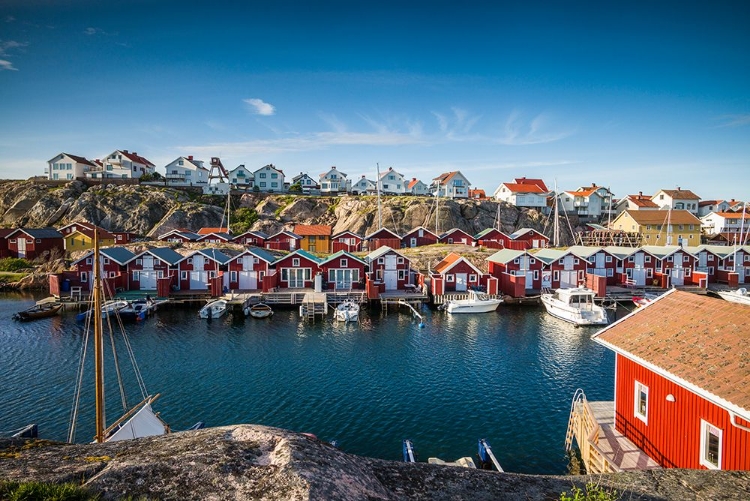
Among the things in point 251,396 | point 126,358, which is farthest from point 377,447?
point 126,358

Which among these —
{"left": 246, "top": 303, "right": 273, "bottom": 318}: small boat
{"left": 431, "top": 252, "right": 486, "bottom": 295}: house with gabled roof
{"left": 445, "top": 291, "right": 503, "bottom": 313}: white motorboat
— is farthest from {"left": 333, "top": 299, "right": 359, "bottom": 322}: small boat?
{"left": 431, "top": 252, "right": 486, "bottom": 295}: house with gabled roof

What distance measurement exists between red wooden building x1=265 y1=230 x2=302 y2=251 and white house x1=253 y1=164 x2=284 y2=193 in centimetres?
4321

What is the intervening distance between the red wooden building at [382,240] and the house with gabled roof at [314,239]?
24.7ft

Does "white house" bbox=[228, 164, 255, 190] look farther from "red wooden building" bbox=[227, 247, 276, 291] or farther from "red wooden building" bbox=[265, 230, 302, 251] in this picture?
"red wooden building" bbox=[227, 247, 276, 291]

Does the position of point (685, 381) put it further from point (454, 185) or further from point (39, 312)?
point (454, 185)

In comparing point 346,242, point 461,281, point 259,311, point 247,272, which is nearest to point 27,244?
point 247,272

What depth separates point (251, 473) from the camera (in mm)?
4582

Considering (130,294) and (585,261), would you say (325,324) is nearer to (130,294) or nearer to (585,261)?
(130,294)

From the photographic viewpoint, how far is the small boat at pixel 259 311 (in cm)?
4488

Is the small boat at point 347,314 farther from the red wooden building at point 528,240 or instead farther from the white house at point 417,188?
the white house at point 417,188

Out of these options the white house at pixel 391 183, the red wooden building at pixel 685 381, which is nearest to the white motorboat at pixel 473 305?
the red wooden building at pixel 685 381

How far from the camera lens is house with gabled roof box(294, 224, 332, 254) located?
77.0m

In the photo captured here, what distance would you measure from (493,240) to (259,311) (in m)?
51.9

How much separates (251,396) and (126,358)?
44.6 ft
